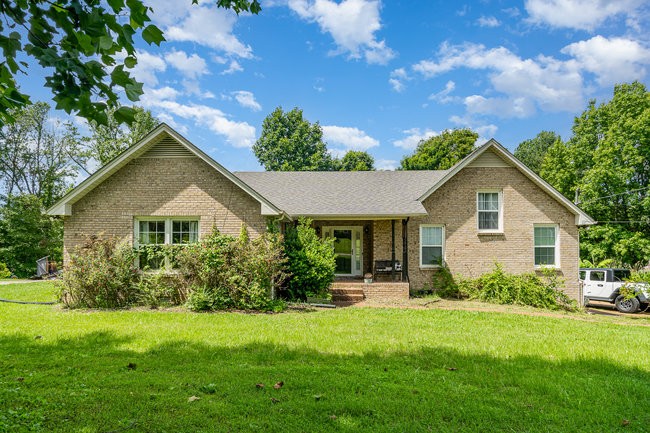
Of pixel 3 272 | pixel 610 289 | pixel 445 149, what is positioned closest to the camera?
pixel 610 289

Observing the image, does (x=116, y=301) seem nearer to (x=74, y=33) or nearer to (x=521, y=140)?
(x=74, y=33)

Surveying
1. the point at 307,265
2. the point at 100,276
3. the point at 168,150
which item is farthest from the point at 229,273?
the point at 168,150

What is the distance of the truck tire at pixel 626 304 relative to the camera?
16531 millimetres

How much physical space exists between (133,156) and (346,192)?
901 cm

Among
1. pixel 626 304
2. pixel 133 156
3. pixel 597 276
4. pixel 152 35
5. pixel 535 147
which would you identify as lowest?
pixel 626 304

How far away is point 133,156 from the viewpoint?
42.3 feet

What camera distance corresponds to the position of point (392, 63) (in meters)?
16.2

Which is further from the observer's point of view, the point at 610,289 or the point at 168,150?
the point at 610,289

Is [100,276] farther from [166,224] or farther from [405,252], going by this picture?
[405,252]

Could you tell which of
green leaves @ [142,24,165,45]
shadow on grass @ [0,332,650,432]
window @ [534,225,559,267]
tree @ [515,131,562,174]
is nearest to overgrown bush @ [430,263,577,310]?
window @ [534,225,559,267]

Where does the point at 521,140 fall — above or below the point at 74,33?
above

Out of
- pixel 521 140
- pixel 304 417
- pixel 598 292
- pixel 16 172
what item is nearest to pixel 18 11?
pixel 304 417

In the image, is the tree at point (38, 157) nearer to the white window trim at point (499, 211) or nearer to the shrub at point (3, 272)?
the shrub at point (3, 272)

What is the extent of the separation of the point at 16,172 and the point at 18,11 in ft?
154
